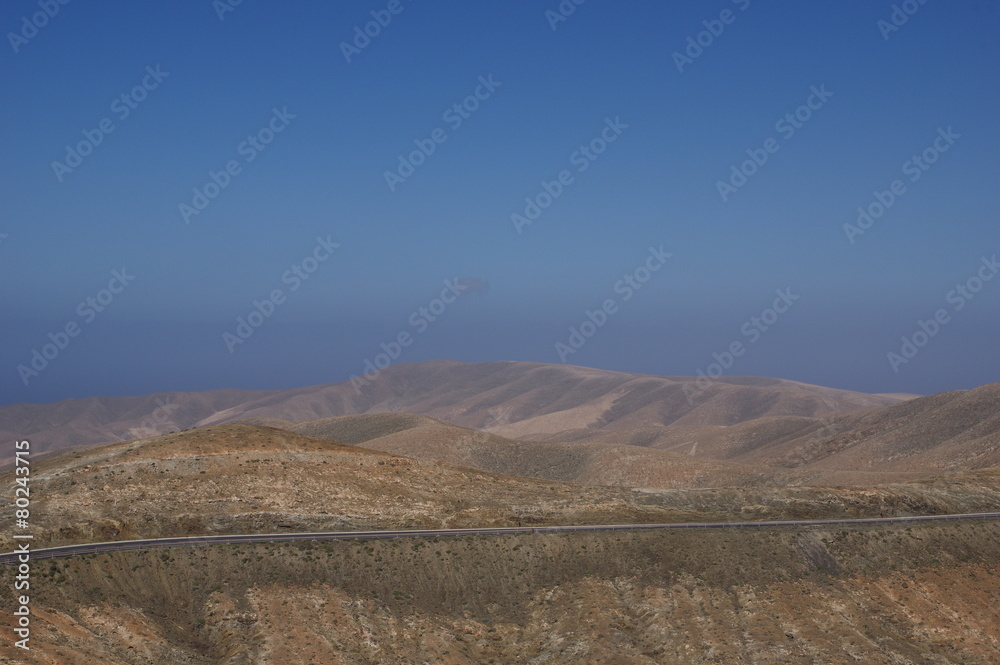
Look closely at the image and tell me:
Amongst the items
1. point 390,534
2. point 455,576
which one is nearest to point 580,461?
point 390,534

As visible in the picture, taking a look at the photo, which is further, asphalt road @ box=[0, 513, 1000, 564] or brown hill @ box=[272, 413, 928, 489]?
brown hill @ box=[272, 413, 928, 489]

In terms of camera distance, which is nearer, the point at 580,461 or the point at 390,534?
the point at 390,534

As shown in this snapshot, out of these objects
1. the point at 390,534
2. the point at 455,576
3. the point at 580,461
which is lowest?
the point at 455,576

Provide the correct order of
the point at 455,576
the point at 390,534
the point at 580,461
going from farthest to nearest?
the point at 580,461, the point at 390,534, the point at 455,576

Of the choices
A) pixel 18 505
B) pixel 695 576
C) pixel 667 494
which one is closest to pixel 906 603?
pixel 695 576

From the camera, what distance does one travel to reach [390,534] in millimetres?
55062

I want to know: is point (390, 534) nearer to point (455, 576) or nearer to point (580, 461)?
point (455, 576)

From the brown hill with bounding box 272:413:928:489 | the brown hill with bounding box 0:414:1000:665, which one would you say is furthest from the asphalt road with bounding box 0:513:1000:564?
the brown hill with bounding box 272:413:928:489

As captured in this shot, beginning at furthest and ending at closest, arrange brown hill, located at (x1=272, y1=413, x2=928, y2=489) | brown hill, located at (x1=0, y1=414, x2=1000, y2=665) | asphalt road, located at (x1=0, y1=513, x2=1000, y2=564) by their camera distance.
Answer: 1. brown hill, located at (x1=272, y1=413, x2=928, y2=489)
2. asphalt road, located at (x1=0, y1=513, x2=1000, y2=564)
3. brown hill, located at (x1=0, y1=414, x2=1000, y2=665)

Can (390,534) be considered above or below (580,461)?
below

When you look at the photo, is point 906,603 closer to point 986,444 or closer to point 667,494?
point 667,494

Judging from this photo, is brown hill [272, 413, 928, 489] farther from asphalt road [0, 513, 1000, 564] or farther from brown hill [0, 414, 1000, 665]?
brown hill [0, 414, 1000, 665]

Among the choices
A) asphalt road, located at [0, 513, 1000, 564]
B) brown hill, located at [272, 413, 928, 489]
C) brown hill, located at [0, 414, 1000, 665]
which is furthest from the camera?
brown hill, located at [272, 413, 928, 489]

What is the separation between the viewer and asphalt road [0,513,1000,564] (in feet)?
155
